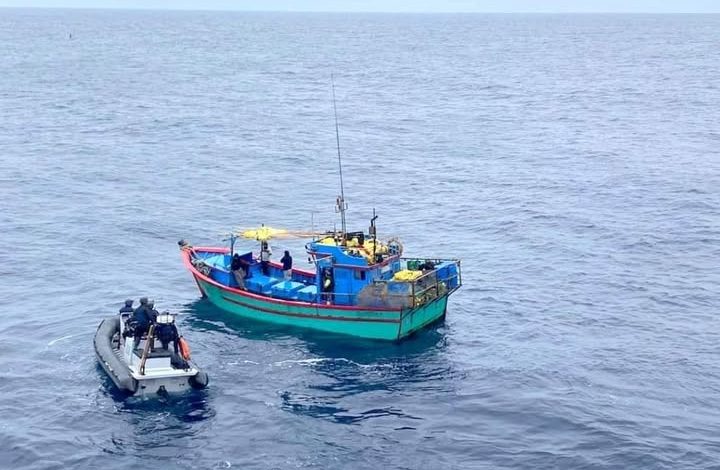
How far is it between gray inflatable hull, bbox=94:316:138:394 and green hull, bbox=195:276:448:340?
5.95m

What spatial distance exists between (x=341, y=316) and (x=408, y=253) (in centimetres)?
1349

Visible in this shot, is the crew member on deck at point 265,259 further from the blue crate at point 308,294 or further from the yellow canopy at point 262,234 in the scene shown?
the blue crate at point 308,294

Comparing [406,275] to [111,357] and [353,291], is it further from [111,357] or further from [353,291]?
[111,357]

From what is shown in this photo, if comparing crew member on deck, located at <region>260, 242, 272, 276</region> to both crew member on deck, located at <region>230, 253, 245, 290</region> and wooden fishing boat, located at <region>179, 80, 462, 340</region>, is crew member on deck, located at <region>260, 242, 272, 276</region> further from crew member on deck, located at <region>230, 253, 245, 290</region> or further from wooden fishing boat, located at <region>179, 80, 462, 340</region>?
crew member on deck, located at <region>230, 253, 245, 290</region>

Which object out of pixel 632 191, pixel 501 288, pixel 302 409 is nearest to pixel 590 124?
pixel 632 191

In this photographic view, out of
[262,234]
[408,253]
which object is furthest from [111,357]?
[408,253]

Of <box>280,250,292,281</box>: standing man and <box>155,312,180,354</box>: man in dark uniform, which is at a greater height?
<box>280,250,292,281</box>: standing man

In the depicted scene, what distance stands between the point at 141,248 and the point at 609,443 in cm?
3199

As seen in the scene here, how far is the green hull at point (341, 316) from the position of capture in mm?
44031

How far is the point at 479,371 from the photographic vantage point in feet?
135

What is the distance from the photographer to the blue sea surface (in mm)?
35312

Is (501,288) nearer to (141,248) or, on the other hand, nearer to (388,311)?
(388,311)

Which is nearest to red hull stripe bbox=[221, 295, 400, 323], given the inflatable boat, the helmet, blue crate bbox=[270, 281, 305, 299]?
blue crate bbox=[270, 281, 305, 299]

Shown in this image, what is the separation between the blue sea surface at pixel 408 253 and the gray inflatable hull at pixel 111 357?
2.50ft
